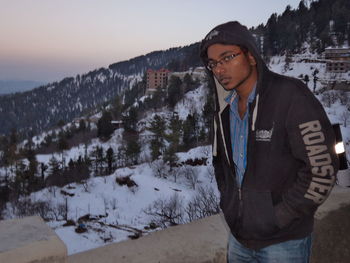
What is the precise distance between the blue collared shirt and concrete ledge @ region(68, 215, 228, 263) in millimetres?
756

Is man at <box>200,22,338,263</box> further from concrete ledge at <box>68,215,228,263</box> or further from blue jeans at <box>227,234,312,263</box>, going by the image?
concrete ledge at <box>68,215,228,263</box>

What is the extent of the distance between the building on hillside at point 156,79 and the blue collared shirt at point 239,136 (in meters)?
92.2

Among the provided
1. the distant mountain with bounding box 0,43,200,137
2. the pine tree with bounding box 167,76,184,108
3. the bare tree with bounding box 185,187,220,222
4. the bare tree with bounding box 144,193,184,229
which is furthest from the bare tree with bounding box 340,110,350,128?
the distant mountain with bounding box 0,43,200,137

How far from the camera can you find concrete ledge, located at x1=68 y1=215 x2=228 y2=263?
204 centimetres

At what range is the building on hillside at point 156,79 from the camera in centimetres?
9381

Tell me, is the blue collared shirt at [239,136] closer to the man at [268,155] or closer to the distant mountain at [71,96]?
the man at [268,155]

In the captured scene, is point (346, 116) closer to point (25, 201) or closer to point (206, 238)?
point (25, 201)

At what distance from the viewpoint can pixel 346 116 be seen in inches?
1796

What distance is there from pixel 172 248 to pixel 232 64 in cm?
124

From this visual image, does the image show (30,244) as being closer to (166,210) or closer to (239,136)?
(239,136)

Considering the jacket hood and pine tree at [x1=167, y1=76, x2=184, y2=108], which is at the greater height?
the jacket hood

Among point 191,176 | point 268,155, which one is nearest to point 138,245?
point 268,155

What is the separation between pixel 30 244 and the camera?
150 cm

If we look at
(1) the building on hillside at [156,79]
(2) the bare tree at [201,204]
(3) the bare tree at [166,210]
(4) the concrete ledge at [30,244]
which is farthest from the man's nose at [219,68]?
(1) the building on hillside at [156,79]
